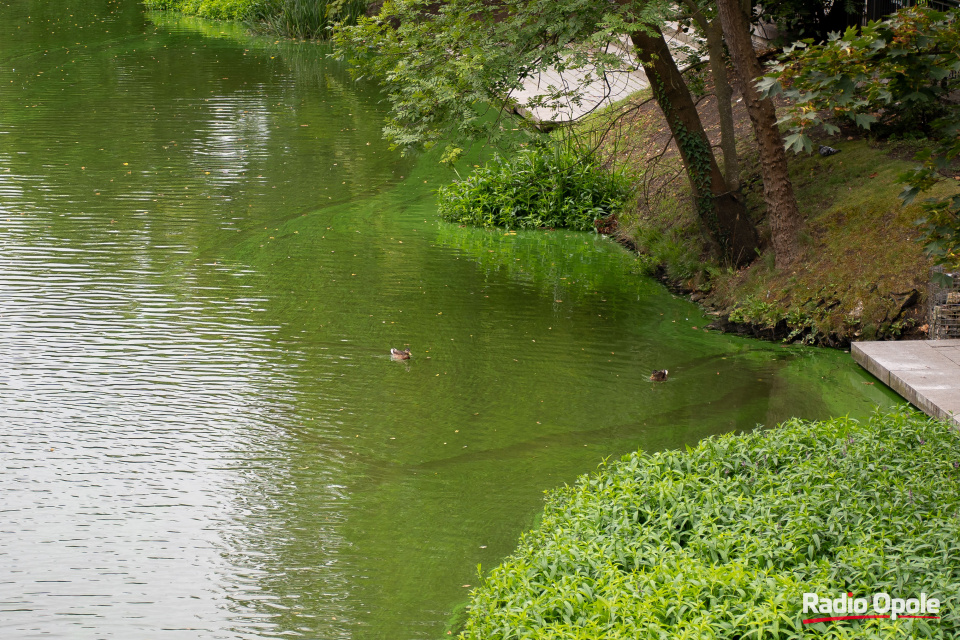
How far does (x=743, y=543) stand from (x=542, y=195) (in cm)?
903

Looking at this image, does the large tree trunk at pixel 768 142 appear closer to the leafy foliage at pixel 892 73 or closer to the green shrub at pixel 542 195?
the green shrub at pixel 542 195

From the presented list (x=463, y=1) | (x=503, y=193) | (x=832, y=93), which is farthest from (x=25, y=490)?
(x=503, y=193)

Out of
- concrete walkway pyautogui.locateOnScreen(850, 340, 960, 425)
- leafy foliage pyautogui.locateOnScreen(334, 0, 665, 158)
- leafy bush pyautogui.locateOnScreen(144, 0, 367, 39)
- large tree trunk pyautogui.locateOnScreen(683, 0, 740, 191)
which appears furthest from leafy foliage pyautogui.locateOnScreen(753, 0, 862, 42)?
leafy bush pyautogui.locateOnScreen(144, 0, 367, 39)

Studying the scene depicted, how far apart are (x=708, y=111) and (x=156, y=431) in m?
9.76

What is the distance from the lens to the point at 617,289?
10.7 metres

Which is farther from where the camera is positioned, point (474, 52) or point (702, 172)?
point (702, 172)

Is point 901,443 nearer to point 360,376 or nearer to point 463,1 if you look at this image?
point 360,376

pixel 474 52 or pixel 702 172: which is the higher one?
pixel 474 52

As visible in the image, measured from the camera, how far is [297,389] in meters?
7.89

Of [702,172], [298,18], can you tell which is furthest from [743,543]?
[298,18]

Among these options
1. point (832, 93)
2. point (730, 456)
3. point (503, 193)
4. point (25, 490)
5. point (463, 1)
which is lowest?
point (25, 490)

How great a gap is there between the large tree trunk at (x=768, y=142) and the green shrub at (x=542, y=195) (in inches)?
137

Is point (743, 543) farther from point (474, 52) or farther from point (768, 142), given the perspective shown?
point (768, 142)

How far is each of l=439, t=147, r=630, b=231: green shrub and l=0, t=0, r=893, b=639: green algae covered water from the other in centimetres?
38
